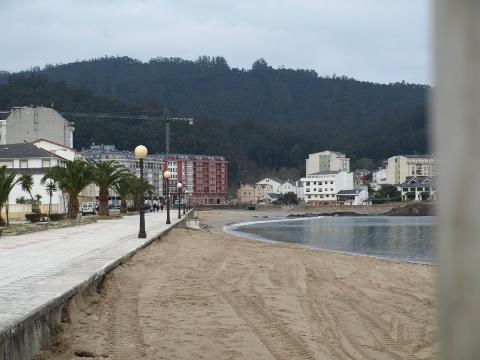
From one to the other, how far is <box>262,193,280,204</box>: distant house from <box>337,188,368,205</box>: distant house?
Result: 22.4 metres

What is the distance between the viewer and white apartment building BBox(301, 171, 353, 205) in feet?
499

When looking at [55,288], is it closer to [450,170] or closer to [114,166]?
[450,170]

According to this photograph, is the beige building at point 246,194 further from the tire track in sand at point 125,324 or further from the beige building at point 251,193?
the tire track in sand at point 125,324

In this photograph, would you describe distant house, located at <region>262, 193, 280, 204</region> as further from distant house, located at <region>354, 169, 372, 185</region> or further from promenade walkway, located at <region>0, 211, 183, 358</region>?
promenade walkway, located at <region>0, 211, 183, 358</region>

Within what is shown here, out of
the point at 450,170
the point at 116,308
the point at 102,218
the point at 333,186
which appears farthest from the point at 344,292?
the point at 333,186

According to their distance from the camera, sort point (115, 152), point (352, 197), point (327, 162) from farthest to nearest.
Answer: point (327, 162)
point (352, 197)
point (115, 152)

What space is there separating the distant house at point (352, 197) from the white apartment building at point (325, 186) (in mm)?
2074

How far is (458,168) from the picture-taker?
1.21 metres

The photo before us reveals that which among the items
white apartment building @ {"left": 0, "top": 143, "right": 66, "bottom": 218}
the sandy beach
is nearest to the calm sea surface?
the sandy beach

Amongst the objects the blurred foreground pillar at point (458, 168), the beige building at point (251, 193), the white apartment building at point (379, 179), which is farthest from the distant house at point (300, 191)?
the blurred foreground pillar at point (458, 168)

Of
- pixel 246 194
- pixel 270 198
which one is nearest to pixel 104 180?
pixel 270 198

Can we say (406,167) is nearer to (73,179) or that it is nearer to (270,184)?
(270,184)

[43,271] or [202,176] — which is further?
[202,176]

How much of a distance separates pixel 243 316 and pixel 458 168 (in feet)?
25.9
